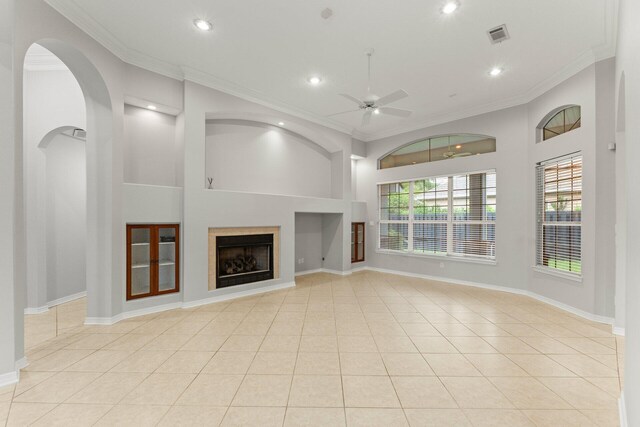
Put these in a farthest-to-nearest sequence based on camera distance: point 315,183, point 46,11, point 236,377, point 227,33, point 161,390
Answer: point 315,183 → point 227,33 → point 46,11 → point 236,377 → point 161,390

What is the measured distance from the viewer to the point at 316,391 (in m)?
2.35

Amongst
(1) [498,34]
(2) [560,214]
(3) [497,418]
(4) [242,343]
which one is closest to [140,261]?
(4) [242,343]

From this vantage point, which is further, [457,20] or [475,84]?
[475,84]

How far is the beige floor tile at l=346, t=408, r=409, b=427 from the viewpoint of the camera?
1965 mm

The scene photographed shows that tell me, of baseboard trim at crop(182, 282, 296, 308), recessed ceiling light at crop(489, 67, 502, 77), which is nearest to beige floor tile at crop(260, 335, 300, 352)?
baseboard trim at crop(182, 282, 296, 308)

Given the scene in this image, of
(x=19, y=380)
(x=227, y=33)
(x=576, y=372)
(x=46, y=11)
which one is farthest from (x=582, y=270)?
(x=46, y=11)

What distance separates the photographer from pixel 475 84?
500 cm

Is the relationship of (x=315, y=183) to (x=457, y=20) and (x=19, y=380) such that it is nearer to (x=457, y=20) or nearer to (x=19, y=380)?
(x=457, y=20)

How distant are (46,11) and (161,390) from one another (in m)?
4.03

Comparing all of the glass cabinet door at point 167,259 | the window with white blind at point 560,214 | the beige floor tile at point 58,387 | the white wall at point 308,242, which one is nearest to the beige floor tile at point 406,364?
the beige floor tile at point 58,387

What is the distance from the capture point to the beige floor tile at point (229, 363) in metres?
2.67

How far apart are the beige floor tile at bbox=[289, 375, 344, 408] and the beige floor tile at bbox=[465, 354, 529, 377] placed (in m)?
1.43

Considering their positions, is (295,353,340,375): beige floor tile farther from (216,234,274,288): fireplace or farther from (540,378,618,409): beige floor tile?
(216,234,274,288): fireplace

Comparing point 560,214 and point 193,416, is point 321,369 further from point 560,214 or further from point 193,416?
point 560,214
